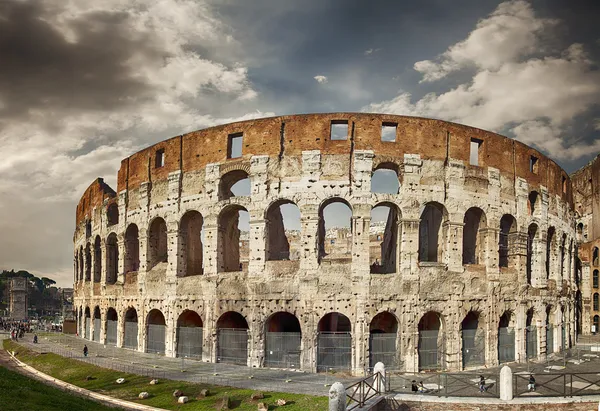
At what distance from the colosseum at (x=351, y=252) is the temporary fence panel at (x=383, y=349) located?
0.05 metres

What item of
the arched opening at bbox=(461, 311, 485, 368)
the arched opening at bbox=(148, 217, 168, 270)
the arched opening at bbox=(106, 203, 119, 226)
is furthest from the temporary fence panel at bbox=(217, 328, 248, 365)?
the arched opening at bbox=(106, 203, 119, 226)

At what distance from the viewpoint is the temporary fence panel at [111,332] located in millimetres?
28622

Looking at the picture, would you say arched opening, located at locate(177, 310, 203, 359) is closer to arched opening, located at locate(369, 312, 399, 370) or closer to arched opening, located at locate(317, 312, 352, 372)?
arched opening, located at locate(317, 312, 352, 372)

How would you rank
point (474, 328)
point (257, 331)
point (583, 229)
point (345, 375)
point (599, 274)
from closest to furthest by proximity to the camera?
point (345, 375) < point (257, 331) < point (474, 328) < point (599, 274) < point (583, 229)

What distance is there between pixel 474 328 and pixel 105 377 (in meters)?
15.3

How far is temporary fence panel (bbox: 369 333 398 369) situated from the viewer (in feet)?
67.3

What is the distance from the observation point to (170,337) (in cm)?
2402

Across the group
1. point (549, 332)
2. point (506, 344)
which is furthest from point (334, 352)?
point (549, 332)

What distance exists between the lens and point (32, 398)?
497 inches

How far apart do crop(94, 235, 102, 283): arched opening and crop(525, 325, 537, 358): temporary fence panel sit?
78.3 feet

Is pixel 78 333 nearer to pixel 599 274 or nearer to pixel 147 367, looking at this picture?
pixel 147 367

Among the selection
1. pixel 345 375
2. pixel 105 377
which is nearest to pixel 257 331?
pixel 345 375

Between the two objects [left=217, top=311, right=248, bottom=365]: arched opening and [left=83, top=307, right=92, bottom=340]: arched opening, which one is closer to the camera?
[left=217, top=311, right=248, bottom=365]: arched opening

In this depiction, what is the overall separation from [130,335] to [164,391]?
10.3 meters
